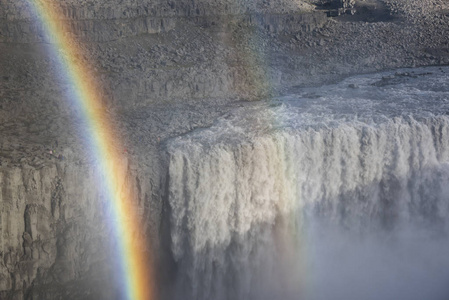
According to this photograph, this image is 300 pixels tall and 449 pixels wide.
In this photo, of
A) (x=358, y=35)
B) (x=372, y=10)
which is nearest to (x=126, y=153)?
(x=358, y=35)

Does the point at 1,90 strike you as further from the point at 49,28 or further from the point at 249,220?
the point at 249,220

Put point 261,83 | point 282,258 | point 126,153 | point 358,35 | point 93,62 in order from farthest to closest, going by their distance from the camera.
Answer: point 358,35, point 261,83, point 93,62, point 282,258, point 126,153

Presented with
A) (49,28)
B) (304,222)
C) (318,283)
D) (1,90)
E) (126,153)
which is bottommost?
(318,283)

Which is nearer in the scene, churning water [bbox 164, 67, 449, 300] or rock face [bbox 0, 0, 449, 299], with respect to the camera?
rock face [bbox 0, 0, 449, 299]

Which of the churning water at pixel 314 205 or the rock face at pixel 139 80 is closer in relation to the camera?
the rock face at pixel 139 80
